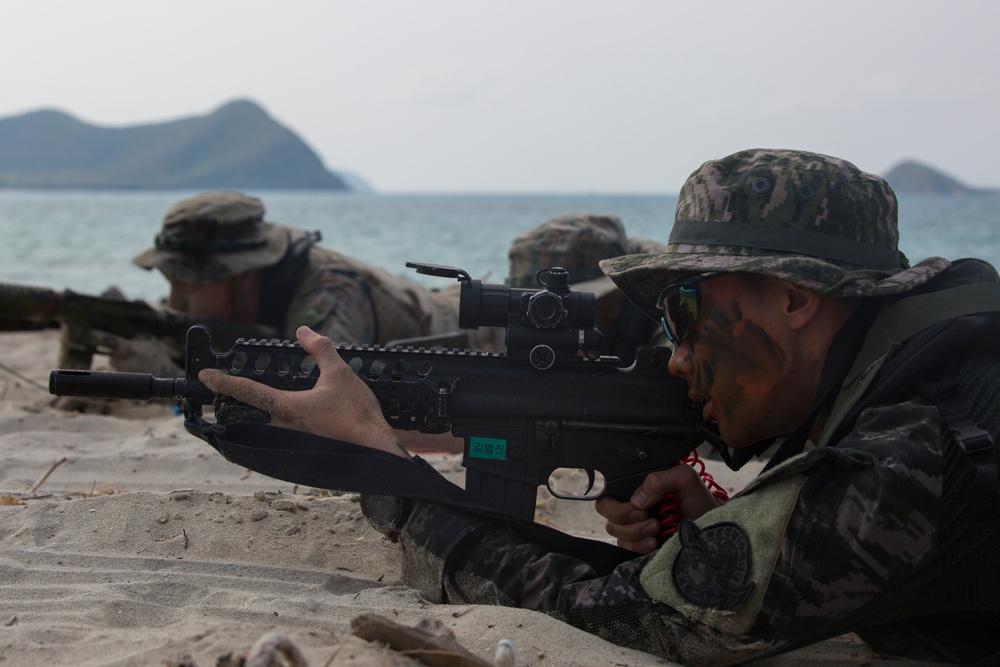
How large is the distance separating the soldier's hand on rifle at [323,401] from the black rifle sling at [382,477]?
3 centimetres

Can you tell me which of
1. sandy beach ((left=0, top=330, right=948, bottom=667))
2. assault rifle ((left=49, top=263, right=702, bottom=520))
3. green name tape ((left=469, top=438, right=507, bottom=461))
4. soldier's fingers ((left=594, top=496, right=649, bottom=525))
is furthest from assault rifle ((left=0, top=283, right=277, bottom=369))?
soldier's fingers ((left=594, top=496, right=649, bottom=525))

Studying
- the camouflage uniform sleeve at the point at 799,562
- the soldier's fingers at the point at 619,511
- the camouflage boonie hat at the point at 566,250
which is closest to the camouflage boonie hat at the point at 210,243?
the camouflage boonie hat at the point at 566,250

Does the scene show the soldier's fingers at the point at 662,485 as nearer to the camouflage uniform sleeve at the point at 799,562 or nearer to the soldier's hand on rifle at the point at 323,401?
the camouflage uniform sleeve at the point at 799,562

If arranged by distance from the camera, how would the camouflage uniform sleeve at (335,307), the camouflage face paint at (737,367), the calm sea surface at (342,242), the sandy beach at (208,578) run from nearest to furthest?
the sandy beach at (208,578) → the camouflage face paint at (737,367) → the camouflage uniform sleeve at (335,307) → the calm sea surface at (342,242)

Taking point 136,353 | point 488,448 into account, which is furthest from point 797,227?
point 136,353

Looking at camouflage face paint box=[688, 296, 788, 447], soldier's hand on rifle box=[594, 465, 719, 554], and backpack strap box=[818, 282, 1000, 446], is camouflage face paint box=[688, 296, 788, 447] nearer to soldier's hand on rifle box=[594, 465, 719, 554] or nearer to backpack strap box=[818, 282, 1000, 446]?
backpack strap box=[818, 282, 1000, 446]

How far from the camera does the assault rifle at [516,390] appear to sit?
307 centimetres

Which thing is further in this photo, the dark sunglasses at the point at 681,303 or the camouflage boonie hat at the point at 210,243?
the camouflage boonie hat at the point at 210,243

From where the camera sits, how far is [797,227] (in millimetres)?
2551

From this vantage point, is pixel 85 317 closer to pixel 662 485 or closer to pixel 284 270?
pixel 284 270

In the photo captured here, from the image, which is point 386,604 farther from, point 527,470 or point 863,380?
point 863,380

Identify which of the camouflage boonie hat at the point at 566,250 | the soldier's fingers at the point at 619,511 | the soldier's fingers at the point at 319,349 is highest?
the camouflage boonie hat at the point at 566,250

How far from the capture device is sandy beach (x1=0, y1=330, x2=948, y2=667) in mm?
2229

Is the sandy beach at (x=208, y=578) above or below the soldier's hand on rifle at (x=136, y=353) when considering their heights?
above
